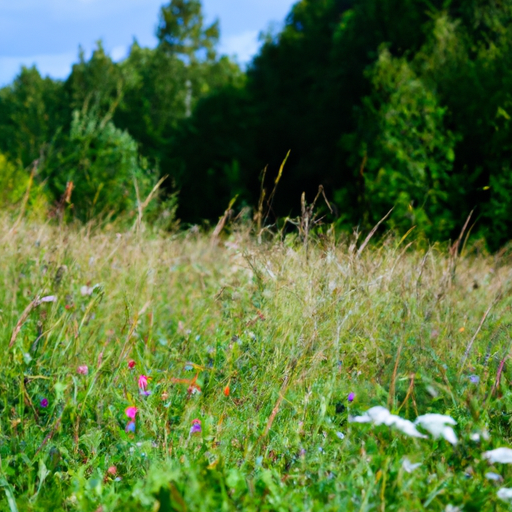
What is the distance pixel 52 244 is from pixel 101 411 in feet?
5.82

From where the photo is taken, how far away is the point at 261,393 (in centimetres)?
222

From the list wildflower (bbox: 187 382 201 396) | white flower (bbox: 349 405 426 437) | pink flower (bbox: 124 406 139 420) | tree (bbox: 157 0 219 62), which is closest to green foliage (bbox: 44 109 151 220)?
wildflower (bbox: 187 382 201 396)

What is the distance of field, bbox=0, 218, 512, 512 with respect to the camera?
150 centimetres

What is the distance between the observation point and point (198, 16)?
25.2 meters

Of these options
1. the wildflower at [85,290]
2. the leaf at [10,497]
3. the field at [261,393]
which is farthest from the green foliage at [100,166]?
the leaf at [10,497]

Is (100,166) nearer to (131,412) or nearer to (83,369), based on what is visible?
(83,369)

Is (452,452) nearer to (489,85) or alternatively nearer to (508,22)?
(489,85)

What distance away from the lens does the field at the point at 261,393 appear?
4.91ft

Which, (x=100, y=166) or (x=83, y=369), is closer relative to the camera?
(x=83, y=369)

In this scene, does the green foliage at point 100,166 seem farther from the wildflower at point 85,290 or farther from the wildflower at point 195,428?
the wildflower at point 195,428

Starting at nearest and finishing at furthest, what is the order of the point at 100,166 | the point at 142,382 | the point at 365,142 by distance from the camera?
the point at 142,382 → the point at 365,142 → the point at 100,166

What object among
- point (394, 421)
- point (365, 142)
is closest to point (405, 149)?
point (365, 142)

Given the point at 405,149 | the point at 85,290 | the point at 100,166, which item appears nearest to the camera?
the point at 85,290

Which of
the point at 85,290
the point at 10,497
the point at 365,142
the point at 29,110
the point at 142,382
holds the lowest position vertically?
the point at 10,497
